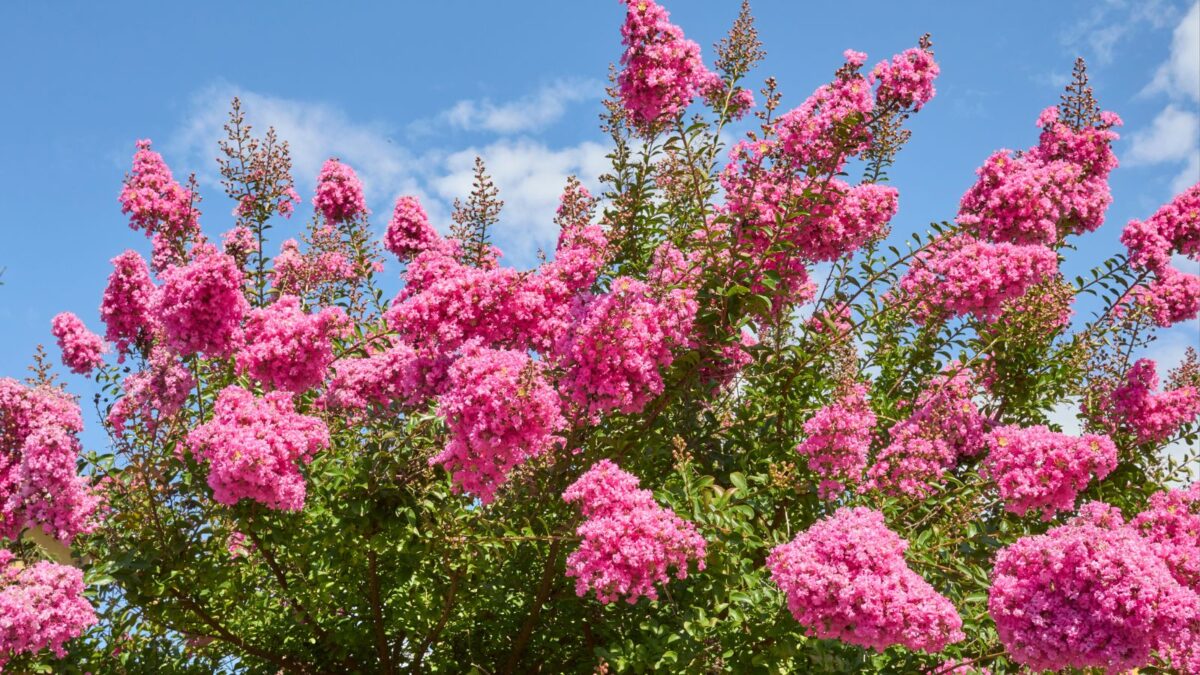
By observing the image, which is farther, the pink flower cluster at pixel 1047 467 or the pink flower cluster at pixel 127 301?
the pink flower cluster at pixel 127 301

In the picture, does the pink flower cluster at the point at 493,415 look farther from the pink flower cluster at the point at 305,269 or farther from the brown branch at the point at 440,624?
the pink flower cluster at the point at 305,269

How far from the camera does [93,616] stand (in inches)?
240

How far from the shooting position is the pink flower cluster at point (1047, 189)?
25.8ft

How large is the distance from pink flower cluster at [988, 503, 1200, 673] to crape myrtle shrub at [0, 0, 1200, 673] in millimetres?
16

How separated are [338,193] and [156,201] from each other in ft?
5.08

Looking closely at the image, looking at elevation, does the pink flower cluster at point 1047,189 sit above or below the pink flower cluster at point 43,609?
above

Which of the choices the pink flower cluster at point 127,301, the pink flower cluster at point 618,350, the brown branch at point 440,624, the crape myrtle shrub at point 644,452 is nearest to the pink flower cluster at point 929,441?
the crape myrtle shrub at point 644,452

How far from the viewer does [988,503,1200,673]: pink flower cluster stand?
4.36 metres

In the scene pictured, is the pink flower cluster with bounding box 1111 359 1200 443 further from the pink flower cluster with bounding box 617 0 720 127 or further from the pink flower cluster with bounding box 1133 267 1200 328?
the pink flower cluster with bounding box 617 0 720 127

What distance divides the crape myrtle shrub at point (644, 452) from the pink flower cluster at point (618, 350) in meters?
0.02

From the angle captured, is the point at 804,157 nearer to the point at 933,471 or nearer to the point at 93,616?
the point at 933,471

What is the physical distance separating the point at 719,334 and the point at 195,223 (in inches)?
193

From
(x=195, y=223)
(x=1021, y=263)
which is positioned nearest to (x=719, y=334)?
(x=1021, y=263)

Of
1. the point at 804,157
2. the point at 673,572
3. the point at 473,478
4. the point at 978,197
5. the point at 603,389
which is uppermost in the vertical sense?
the point at 978,197
